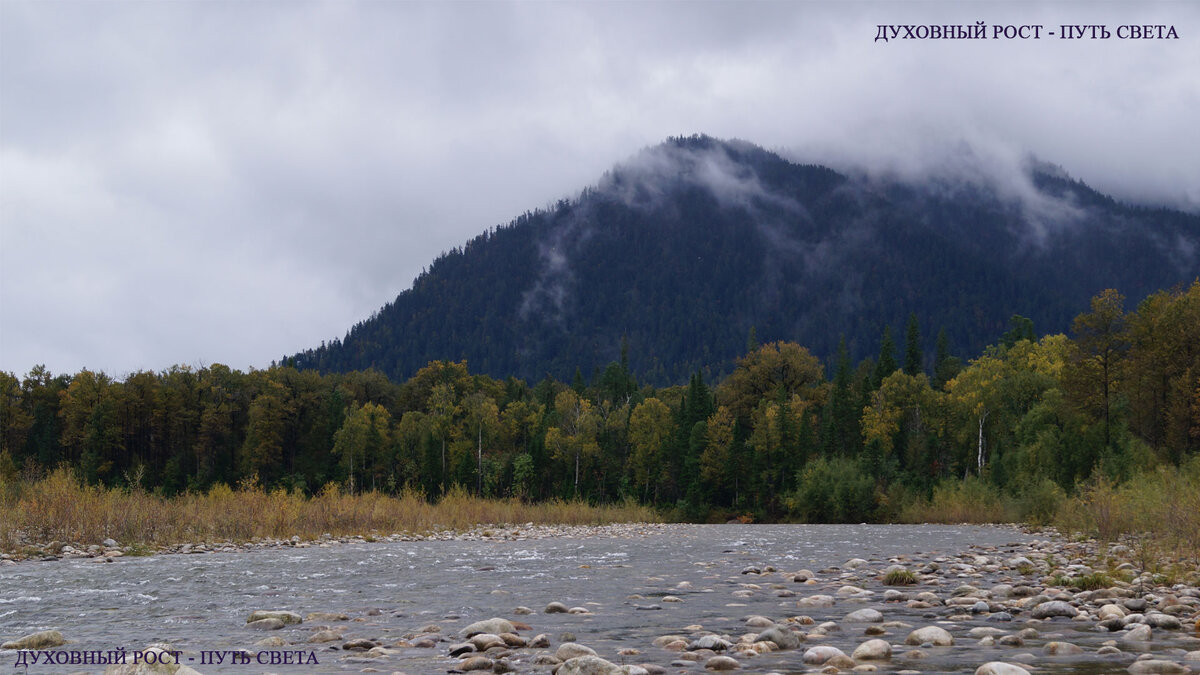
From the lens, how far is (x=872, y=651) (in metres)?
8.66

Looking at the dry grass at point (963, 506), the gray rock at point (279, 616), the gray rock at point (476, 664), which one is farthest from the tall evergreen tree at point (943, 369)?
the gray rock at point (476, 664)

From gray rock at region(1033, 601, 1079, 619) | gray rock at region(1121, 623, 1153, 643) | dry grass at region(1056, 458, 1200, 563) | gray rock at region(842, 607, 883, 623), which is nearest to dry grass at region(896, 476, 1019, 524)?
dry grass at region(1056, 458, 1200, 563)

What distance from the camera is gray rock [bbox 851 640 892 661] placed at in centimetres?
859

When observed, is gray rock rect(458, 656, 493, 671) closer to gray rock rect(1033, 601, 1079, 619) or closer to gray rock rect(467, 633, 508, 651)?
gray rock rect(467, 633, 508, 651)

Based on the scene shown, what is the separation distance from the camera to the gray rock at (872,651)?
338 inches

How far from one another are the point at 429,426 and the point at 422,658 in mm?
95372

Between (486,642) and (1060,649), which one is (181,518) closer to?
(486,642)

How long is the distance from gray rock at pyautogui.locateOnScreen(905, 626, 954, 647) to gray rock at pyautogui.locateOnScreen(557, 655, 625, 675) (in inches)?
145

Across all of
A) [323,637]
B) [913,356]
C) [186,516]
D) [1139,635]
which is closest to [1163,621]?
[1139,635]

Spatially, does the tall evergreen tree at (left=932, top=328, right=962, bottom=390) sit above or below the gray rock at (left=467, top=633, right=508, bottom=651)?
above

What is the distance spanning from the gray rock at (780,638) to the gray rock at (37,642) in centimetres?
791

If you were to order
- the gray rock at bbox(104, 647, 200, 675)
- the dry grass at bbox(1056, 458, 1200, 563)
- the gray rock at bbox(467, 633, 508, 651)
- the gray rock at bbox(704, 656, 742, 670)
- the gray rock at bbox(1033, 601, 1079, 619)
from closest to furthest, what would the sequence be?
the gray rock at bbox(104, 647, 200, 675)
the gray rock at bbox(704, 656, 742, 670)
the gray rock at bbox(467, 633, 508, 651)
the gray rock at bbox(1033, 601, 1079, 619)
the dry grass at bbox(1056, 458, 1200, 563)

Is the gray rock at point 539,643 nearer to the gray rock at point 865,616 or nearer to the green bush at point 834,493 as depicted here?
the gray rock at point 865,616

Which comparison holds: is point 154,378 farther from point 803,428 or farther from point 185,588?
point 185,588
